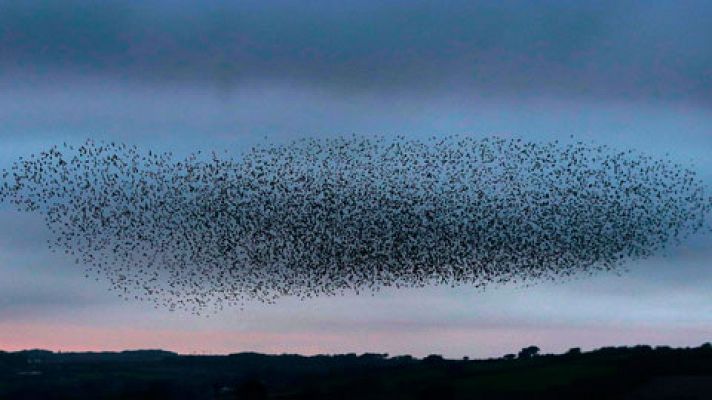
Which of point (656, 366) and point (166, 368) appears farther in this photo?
point (166, 368)

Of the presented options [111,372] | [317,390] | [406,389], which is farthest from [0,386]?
[406,389]

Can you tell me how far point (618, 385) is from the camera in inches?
3531

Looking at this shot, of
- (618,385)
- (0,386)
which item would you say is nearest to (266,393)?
(618,385)

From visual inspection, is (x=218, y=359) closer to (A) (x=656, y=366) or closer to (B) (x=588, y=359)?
(B) (x=588, y=359)

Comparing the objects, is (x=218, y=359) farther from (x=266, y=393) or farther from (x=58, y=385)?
(x=266, y=393)

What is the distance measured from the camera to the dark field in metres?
90.5

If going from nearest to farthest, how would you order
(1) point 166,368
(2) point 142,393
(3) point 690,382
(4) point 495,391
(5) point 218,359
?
1. (3) point 690,382
2. (4) point 495,391
3. (2) point 142,393
4. (1) point 166,368
5. (5) point 218,359

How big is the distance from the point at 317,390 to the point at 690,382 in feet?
125

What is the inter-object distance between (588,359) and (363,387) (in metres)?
26.5

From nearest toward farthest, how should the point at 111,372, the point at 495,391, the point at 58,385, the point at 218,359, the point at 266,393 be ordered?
the point at 495,391
the point at 266,393
the point at 58,385
the point at 111,372
the point at 218,359

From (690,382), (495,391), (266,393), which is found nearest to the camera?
(690,382)

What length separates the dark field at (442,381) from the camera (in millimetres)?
90500

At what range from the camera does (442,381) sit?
101 metres

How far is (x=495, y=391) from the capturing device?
305 ft
